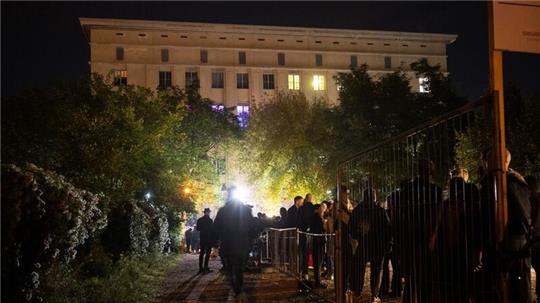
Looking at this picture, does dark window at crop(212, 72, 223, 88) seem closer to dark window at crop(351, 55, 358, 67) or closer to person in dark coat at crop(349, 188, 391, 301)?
dark window at crop(351, 55, 358, 67)

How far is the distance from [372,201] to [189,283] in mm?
8352

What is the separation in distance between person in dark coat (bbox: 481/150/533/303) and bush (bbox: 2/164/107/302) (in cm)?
556

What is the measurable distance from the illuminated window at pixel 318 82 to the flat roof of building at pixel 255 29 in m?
5.41

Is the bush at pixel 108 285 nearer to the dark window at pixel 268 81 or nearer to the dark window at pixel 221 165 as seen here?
the dark window at pixel 221 165

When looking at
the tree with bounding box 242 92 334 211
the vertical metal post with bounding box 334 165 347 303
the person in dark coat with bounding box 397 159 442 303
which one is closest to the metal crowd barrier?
the vertical metal post with bounding box 334 165 347 303

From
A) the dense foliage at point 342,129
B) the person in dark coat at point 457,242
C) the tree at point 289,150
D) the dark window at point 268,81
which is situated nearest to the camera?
the person in dark coat at point 457,242

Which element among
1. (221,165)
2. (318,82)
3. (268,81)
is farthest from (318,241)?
(318,82)

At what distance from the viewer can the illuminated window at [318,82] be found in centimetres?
7675

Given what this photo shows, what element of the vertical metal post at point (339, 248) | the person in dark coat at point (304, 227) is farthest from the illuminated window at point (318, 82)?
the vertical metal post at point (339, 248)

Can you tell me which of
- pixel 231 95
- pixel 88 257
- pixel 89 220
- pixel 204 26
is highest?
pixel 204 26

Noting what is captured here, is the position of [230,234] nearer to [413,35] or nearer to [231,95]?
[231,95]

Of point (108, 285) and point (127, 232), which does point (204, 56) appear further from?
point (108, 285)

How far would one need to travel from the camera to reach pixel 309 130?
38531 millimetres

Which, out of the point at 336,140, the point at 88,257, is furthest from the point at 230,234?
the point at 336,140
